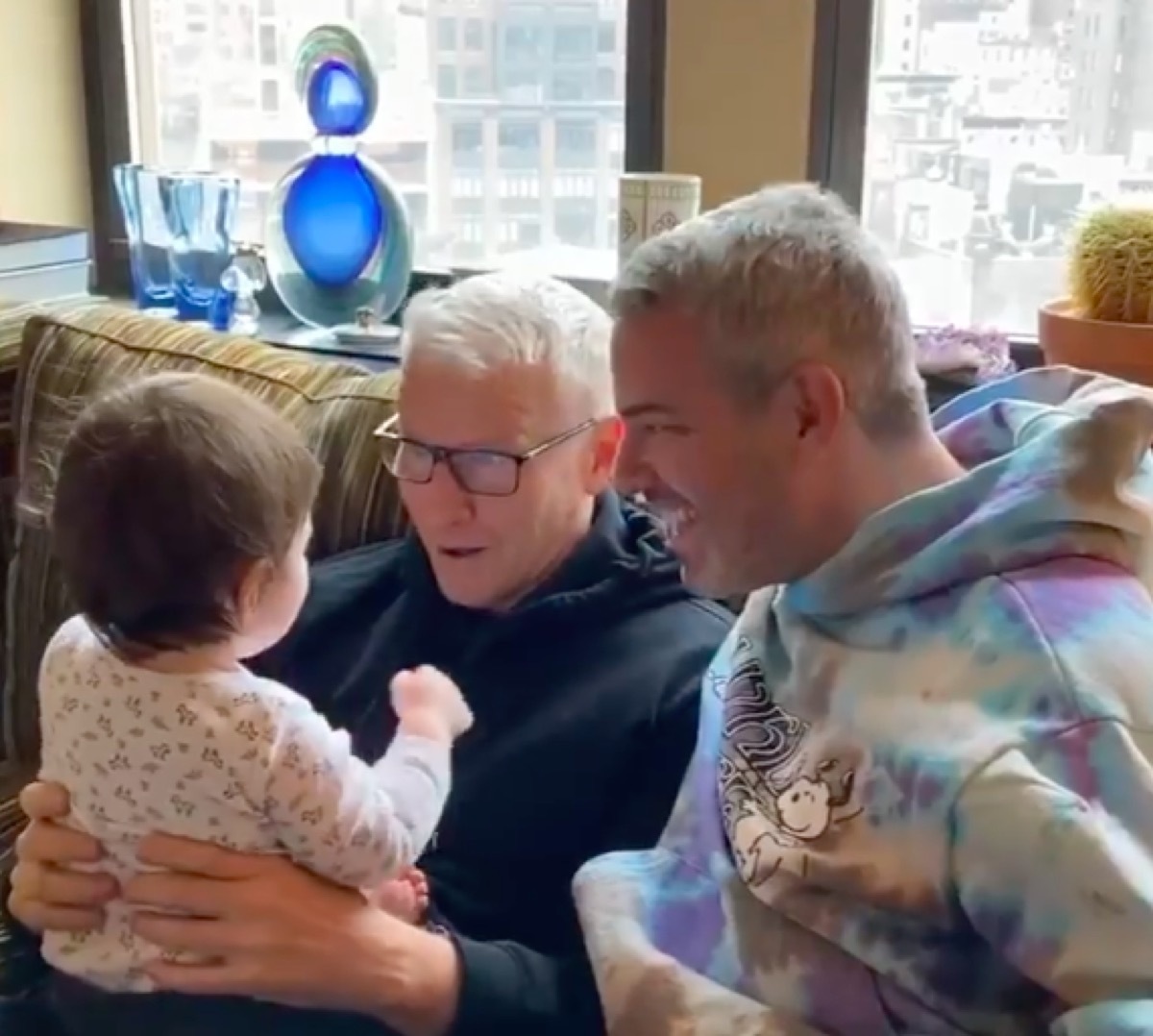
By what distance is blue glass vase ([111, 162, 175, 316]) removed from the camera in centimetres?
265

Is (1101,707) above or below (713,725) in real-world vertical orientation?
above

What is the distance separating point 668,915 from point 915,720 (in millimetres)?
327

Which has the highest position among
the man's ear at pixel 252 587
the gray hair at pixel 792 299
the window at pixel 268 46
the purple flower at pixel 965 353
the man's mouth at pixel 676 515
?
the window at pixel 268 46

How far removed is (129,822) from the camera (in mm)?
1333

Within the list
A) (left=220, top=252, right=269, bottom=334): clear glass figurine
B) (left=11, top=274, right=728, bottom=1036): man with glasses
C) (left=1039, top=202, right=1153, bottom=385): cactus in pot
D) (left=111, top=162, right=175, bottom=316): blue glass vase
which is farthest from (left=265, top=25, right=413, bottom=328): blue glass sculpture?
(left=1039, top=202, right=1153, bottom=385): cactus in pot

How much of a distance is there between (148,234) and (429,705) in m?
1.46

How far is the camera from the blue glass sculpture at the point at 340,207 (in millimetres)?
2486

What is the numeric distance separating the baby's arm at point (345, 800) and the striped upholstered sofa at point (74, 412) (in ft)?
1.62

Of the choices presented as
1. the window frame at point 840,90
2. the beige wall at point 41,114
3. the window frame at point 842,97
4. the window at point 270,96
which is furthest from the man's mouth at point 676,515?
the beige wall at point 41,114

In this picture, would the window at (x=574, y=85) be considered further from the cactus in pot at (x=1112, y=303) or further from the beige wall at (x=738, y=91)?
the cactus in pot at (x=1112, y=303)

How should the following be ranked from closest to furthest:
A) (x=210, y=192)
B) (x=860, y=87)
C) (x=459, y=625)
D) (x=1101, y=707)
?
(x=1101, y=707) → (x=459, y=625) → (x=860, y=87) → (x=210, y=192)

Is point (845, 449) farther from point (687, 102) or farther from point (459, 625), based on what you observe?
point (687, 102)

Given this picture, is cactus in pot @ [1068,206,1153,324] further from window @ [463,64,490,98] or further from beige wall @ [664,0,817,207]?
window @ [463,64,490,98]

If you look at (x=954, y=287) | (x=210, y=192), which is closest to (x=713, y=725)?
(x=954, y=287)
